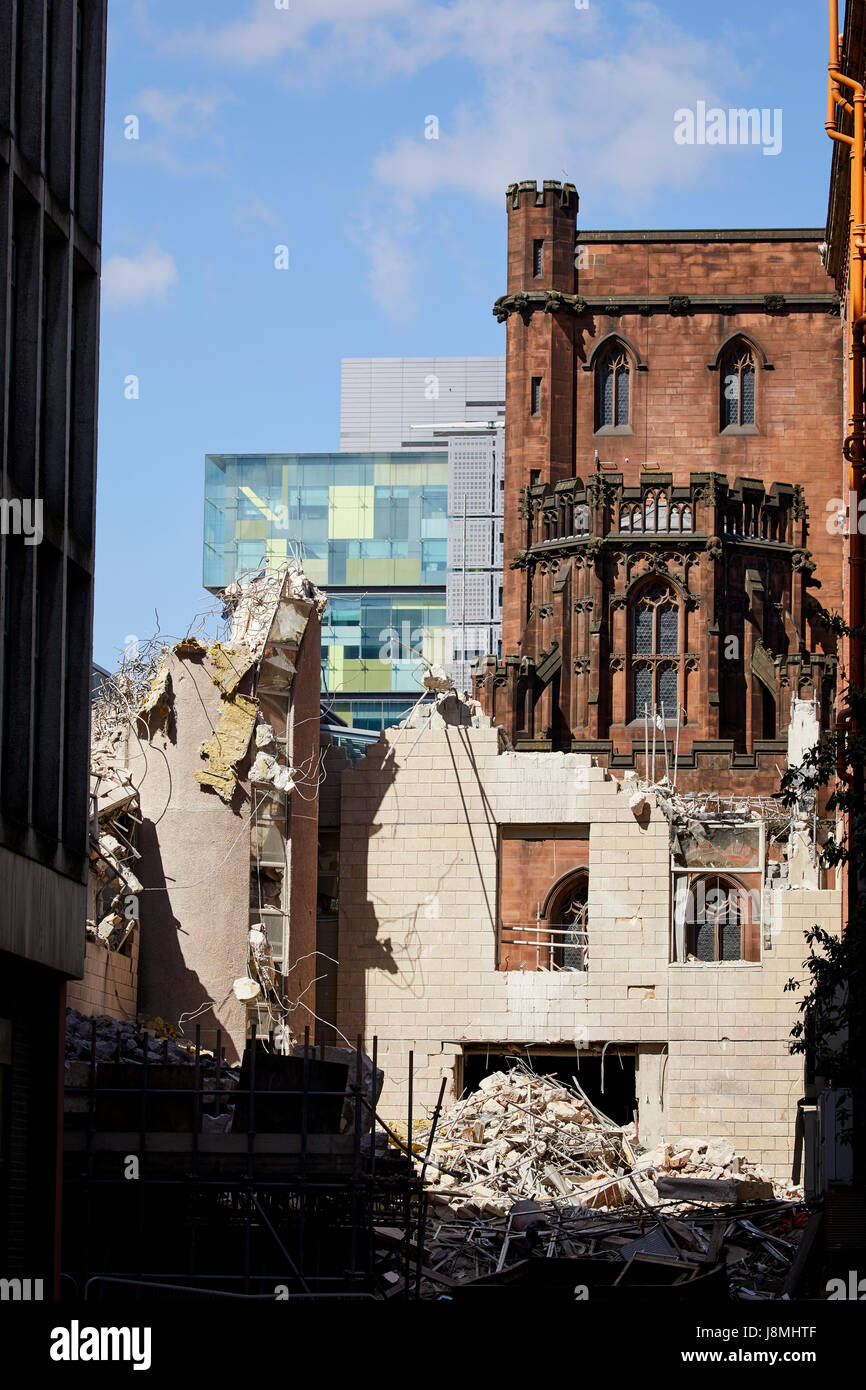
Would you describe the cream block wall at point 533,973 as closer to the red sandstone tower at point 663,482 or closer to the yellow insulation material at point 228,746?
the yellow insulation material at point 228,746

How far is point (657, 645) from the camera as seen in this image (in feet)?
205

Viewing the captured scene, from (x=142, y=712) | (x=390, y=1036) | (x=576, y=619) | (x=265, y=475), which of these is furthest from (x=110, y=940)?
(x=265, y=475)

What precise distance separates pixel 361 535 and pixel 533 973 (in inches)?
3449

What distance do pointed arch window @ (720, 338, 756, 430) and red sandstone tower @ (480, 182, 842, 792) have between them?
0.19ft

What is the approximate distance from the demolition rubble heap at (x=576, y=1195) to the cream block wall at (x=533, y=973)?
3.19 feet

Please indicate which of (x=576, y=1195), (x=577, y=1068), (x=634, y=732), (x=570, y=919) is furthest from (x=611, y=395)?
(x=576, y=1195)

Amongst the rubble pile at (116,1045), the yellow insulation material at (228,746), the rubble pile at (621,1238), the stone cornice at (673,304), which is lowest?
the rubble pile at (621,1238)

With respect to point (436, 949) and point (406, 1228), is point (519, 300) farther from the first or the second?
point (406, 1228)

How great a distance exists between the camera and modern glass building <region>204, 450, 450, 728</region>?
121 metres

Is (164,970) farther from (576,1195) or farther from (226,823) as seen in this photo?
(576,1195)

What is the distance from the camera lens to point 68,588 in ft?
74.1

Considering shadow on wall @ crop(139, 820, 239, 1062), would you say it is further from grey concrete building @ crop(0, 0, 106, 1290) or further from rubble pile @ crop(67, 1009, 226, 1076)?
grey concrete building @ crop(0, 0, 106, 1290)

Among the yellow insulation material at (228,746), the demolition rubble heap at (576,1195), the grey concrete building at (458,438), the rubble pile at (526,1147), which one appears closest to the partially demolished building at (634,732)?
the rubble pile at (526,1147)

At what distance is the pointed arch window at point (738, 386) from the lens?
72.1 m
